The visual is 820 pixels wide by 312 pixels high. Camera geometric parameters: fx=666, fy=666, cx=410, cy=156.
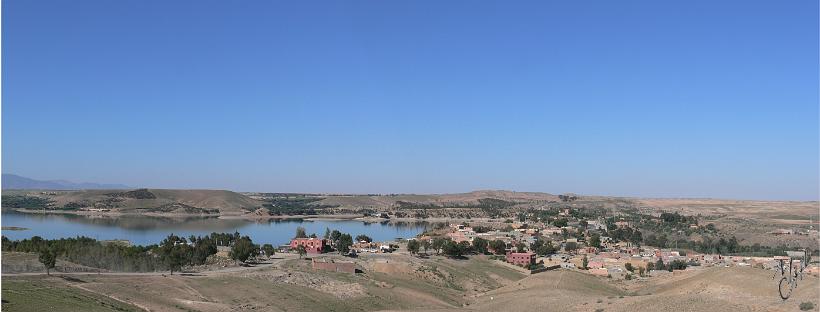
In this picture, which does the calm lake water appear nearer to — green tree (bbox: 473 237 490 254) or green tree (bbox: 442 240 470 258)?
green tree (bbox: 473 237 490 254)

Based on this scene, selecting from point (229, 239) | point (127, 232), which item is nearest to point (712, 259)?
point (229, 239)

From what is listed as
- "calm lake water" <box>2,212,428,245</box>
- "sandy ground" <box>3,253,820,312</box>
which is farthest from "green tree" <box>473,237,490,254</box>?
"calm lake water" <box>2,212,428,245</box>

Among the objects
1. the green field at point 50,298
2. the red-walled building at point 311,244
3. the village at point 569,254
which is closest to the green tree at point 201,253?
the village at point 569,254

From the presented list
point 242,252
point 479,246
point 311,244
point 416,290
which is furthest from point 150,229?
point 416,290

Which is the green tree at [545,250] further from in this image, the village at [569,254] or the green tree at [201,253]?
the green tree at [201,253]

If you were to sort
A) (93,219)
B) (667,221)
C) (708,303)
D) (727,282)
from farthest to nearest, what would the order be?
(93,219) → (667,221) → (727,282) → (708,303)

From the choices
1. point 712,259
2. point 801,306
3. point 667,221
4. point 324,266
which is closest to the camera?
point 801,306

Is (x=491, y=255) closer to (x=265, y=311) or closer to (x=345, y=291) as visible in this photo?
(x=345, y=291)

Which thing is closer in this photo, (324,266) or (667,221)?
(324,266)

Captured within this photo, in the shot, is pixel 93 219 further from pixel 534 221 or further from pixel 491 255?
pixel 491 255
